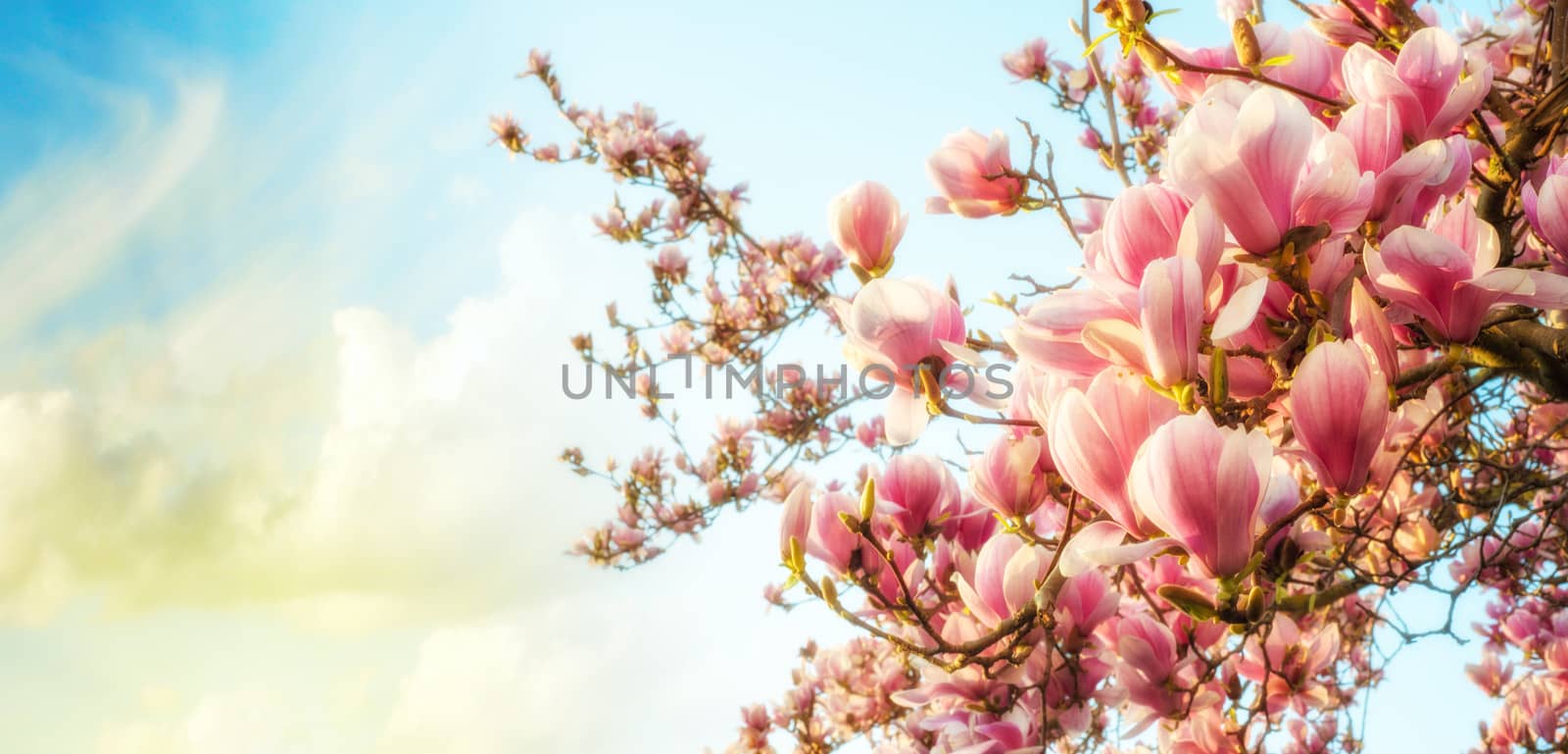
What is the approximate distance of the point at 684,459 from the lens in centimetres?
404

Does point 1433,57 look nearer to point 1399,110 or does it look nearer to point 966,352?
point 1399,110

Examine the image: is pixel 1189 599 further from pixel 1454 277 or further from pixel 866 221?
pixel 866 221

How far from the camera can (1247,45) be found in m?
0.98

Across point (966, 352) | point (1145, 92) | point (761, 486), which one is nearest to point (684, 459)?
point (761, 486)

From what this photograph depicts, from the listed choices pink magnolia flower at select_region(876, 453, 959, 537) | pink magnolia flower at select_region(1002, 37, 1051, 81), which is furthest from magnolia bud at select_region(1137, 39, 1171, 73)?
pink magnolia flower at select_region(1002, 37, 1051, 81)

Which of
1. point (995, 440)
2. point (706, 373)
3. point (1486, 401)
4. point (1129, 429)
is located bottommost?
point (1129, 429)

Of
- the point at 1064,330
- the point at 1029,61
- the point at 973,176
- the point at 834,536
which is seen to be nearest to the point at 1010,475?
the point at 834,536

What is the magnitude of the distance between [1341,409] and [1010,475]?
414 mm

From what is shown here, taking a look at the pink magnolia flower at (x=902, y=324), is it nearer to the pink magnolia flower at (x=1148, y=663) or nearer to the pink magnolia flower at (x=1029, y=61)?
the pink magnolia flower at (x=1148, y=663)

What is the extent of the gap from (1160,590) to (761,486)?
10.8 feet

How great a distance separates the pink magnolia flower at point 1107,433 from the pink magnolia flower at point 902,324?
23cm

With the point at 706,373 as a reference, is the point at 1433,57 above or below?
below

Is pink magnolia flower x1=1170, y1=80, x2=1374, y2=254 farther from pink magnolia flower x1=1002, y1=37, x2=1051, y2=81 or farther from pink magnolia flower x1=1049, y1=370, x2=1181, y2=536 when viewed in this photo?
pink magnolia flower x1=1002, y1=37, x2=1051, y2=81

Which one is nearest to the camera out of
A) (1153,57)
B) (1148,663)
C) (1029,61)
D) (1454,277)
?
(1454,277)
